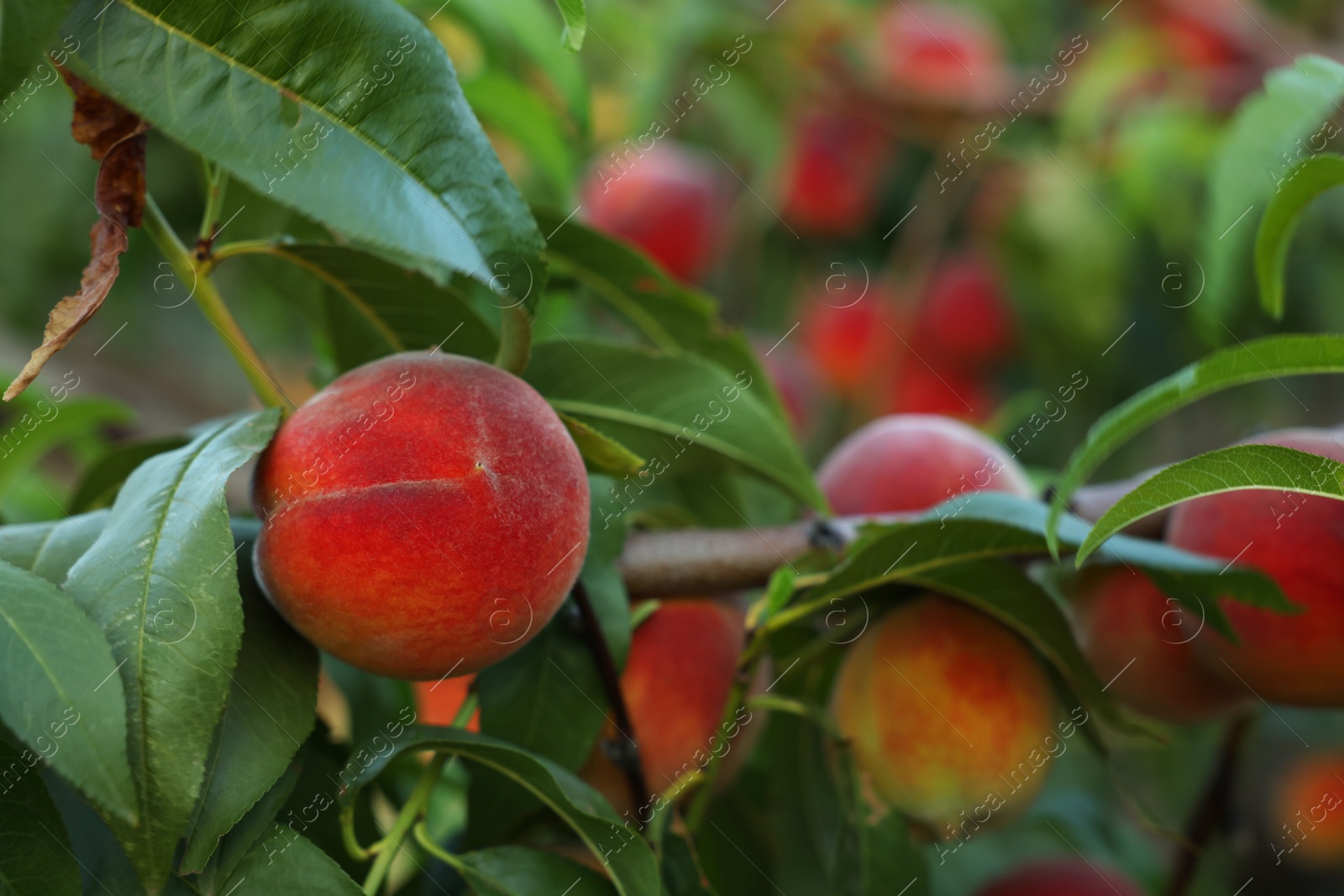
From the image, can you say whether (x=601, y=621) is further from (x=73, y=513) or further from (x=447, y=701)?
(x=73, y=513)

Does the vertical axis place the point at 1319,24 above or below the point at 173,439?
below

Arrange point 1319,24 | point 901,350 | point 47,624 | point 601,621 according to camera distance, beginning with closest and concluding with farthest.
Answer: point 47,624, point 601,621, point 901,350, point 1319,24

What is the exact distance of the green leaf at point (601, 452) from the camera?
50 centimetres

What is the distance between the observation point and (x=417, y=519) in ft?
1.42

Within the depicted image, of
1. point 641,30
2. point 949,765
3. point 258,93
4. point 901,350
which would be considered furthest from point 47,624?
point 901,350

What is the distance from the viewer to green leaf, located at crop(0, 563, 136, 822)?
13.6 inches

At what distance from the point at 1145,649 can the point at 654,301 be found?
1.23 ft

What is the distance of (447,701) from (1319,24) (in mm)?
2017

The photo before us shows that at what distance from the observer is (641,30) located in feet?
4.75

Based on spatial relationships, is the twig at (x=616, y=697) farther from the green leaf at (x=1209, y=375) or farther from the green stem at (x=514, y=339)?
the green leaf at (x=1209, y=375)

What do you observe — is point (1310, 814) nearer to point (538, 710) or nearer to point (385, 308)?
point (538, 710)

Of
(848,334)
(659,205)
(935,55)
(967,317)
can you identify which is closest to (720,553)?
(659,205)

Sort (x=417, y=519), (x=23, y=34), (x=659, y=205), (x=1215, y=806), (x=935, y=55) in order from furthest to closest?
1. (x=935, y=55)
2. (x=659, y=205)
3. (x=1215, y=806)
4. (x=417, y=519)
5. (x=23, y=34)

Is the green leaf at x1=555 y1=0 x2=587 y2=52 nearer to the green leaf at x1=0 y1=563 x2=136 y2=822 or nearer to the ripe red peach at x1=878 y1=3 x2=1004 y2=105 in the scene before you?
the green leaf at x1=0 y1=563 x2=136 y2=822
